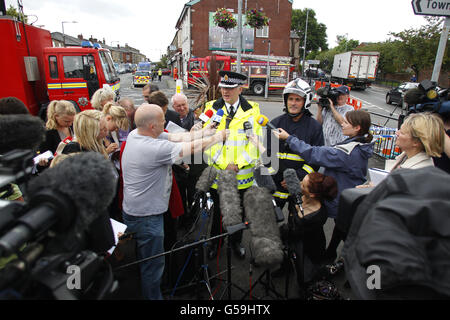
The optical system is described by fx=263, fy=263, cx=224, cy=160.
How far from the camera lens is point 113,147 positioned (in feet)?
10.9

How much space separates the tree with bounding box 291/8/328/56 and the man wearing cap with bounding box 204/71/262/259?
225ft

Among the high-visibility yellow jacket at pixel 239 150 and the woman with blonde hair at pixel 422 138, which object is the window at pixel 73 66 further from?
the woman with blonde hair at pixel 422 138

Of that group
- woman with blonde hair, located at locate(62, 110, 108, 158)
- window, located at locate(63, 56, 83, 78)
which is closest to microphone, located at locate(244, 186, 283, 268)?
woman with blonde hair, located at locate(62, 110, 108, 158)

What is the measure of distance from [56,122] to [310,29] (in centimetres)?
7180

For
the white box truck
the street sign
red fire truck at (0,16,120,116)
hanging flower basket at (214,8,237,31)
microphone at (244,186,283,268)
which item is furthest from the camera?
the white box truck

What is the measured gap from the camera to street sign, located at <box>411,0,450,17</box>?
3371 millimetres

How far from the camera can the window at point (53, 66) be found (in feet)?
26.5

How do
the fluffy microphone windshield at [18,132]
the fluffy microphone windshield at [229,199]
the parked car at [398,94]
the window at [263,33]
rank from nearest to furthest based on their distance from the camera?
the fluffy microphone windshield at [18,132], the fluffy microphone windshield at [229,199], the parked car at [398,94], the window at [263,33]

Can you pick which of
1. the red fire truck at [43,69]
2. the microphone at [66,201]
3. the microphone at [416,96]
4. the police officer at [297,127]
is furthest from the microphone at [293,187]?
the red fire truck at [43,69]

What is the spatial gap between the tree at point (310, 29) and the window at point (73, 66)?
6445 cm

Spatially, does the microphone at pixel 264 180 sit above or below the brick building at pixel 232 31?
below

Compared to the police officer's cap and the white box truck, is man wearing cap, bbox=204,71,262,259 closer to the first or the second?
the police officer's cap

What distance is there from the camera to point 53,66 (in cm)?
812

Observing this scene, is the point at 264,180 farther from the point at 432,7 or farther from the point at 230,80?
the point at 432,7
